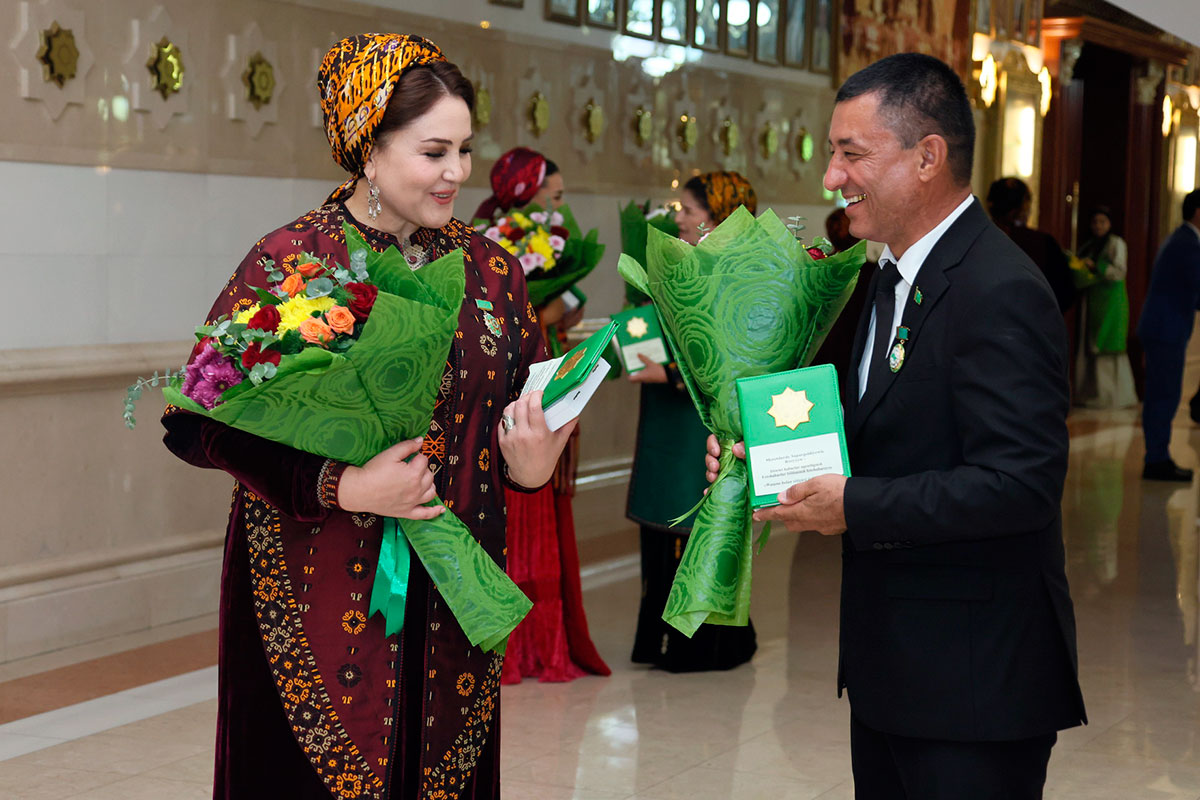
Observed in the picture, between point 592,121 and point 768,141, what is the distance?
83.5 inches

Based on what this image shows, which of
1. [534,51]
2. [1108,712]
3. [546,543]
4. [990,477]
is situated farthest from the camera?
[534,51]

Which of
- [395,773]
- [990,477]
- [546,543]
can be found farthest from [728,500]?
[546,543]

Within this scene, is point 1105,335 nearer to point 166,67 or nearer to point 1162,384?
point 1162,384

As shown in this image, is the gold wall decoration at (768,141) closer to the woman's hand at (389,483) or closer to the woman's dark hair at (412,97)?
the woman's dark hair at (412,97)

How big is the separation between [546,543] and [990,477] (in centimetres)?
339

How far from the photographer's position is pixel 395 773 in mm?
2545


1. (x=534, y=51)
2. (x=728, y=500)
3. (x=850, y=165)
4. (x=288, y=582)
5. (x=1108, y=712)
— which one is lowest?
(x=1108, y=712)

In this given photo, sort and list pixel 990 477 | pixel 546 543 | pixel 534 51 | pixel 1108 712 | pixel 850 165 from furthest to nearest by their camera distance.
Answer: pixel 534 51 < pixel 546 543 < pixel 1108 712 < pixel 850 165 < pixel 990 477

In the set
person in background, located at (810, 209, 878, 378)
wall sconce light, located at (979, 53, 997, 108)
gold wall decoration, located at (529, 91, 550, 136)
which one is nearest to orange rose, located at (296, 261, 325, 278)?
person in background, located at (810, 209, 878, 378)

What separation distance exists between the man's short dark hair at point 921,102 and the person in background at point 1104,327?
12.3 meters

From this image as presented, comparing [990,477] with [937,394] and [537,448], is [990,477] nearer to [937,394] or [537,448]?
[937,394]

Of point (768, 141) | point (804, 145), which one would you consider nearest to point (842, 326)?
point (768, 141)

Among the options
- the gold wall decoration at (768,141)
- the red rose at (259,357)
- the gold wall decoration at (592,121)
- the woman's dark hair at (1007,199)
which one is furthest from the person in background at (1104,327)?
the red rose at (259,357)

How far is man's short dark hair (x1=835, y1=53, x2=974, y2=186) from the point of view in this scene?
2.29 meters
